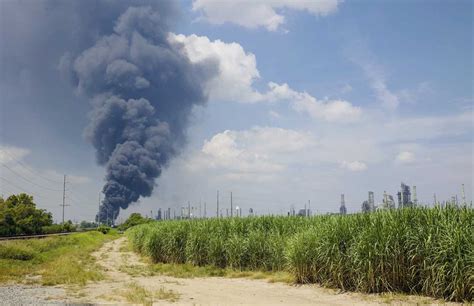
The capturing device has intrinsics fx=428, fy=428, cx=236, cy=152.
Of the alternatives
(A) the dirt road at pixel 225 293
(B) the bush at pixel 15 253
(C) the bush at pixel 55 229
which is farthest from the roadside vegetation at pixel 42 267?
(C) the bush at pixel 55 229

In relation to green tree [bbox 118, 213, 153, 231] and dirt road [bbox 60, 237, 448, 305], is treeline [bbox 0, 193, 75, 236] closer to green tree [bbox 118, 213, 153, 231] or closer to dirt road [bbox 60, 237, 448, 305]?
green tree [bbox 118, 213, 153, 231]

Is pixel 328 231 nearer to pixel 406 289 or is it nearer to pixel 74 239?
pixel 406 289

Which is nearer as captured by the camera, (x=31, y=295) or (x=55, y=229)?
(x=31, y=295)

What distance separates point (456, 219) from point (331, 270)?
5.29 metres

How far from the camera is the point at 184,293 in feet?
60.0

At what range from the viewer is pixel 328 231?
18.8m

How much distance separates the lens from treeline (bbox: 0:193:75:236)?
2463 inches

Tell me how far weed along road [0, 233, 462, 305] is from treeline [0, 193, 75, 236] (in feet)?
144

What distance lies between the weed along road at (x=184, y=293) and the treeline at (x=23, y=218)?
4385cm

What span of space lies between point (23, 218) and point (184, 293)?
59445mm

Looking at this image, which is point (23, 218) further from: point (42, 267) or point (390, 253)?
point (390, 253)

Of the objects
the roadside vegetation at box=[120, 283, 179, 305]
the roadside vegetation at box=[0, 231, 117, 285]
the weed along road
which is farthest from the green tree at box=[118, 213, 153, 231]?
the roadside vegetation at box=[120, 283, 179, 305]

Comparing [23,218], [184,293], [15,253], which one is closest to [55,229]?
[23,218]

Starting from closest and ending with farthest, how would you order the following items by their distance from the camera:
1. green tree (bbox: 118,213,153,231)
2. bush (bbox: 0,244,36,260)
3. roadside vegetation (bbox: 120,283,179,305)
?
roadside vegetation (bbox: 120,283,179,305) → bush (bbox: 0,244,36,260) → green tree (bbox: 118,213,153,231)
